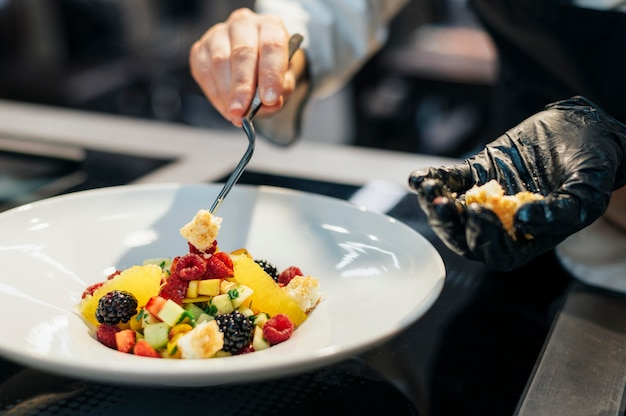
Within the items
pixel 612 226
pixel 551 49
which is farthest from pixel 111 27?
pixel 612 226

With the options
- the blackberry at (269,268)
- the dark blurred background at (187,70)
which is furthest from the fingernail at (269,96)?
the dark blurred background at (187,70)

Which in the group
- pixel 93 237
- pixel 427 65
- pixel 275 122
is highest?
pixel 93 237

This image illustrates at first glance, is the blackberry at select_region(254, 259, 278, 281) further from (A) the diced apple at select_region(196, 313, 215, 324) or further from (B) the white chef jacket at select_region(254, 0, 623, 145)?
(B) the white chef jacket at select_region(254, 0, 623, 145)

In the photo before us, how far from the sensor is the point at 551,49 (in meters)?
1.36

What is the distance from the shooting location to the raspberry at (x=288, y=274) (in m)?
0.89

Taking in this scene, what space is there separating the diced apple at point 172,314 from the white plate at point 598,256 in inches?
19.6

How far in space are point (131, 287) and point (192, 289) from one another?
7cm

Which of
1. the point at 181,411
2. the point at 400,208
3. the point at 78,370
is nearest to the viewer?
the point at 78,370

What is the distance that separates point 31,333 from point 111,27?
3330 millimetres

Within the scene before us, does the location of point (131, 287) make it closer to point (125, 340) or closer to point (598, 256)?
point (125, 340)

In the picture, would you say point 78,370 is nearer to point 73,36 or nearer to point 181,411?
point 181,411

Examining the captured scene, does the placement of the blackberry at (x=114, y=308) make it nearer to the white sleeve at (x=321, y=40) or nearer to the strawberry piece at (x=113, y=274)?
the strawberry piece at (x=113, y=274)

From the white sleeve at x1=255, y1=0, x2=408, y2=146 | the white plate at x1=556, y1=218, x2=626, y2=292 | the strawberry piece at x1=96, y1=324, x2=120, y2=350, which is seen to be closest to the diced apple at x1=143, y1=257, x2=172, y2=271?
the strawberry piece at x1=96, y1=324, x2=120, y2=350

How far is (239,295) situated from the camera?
31.7 inches
